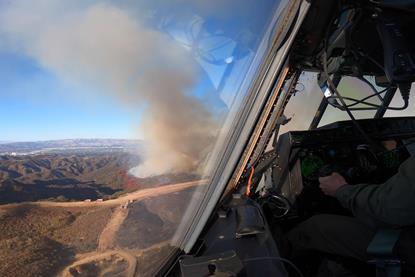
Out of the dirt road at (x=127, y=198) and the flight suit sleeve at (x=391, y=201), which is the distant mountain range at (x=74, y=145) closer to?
the dirt road at (x=127, y=198)

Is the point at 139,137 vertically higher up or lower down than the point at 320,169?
higher up

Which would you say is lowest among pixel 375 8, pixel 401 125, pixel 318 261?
pixel 318 261

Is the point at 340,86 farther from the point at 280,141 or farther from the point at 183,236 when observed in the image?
the point at 183,236

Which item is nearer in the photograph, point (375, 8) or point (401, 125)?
point (375, 8)

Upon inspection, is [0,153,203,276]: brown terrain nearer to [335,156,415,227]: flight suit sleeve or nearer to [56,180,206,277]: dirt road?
[56,180,206,277]: dirt road

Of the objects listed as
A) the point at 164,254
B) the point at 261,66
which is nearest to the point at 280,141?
the point at 261,66

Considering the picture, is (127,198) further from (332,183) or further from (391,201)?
(332,183)

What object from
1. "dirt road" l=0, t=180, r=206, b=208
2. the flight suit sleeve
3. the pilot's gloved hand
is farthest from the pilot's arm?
"dirt road" l=0, t=180, r=206, b=208

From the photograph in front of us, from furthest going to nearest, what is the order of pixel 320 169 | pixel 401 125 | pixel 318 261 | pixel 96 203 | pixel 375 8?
pixel 401 125 < pixel 320 169 < pixel 318 261 < pixel 375 8 < pixel 96 203
